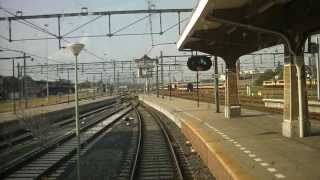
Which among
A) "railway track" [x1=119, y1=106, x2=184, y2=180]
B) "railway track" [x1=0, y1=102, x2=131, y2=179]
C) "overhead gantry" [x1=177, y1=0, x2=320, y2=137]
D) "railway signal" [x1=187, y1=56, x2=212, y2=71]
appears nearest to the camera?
"overhead gantry" [x1=177, y1=0, x2=320, y2=137]

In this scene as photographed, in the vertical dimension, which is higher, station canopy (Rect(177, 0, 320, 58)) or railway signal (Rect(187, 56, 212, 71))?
station canopy (Rect(177, 0, 320, 58))

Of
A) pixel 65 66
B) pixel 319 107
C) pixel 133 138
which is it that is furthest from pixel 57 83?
pixel 319 107

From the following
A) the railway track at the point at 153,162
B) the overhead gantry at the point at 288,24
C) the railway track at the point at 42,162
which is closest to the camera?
the overhead gantry at the point at 288,24

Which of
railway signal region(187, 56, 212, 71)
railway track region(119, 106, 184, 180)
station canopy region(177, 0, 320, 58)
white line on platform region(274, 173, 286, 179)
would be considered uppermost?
station canopy region(177, 0, 320, 58)

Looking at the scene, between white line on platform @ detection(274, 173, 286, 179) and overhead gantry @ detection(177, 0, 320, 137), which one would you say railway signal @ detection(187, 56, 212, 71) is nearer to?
overhead gantry @ detection(177, 0, 320, 137)

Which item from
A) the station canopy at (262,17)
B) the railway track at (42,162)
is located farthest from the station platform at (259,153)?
the railway track at (42,162)

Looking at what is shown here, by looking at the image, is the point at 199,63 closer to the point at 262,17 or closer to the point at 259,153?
the point at 262,17

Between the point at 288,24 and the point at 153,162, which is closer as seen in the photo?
the point at 288,24

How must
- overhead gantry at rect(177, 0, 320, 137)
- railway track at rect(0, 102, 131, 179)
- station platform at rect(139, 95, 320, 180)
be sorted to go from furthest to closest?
railway track at rect(0, 102, 131, 179) → overhead gantry at rect(177, 0, 320, 137) → station platform at rect(139, 95, 320, 180)

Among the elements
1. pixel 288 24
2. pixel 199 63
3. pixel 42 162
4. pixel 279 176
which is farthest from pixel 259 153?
pixel 199 63

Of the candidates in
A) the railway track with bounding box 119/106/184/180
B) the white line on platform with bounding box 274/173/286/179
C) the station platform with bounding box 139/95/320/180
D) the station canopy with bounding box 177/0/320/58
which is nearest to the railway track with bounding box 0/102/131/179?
the railway track with bounding box 119/106/184/180

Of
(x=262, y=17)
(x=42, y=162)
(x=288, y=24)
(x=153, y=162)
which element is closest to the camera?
(x=288, y=24)

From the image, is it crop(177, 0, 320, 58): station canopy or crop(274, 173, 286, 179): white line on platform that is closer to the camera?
crop(274, 173, 286, 179): white line on platform

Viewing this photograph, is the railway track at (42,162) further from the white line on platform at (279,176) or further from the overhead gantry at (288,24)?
the white line on platform at (279,176)
